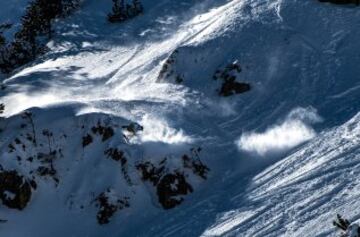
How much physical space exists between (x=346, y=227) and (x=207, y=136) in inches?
265

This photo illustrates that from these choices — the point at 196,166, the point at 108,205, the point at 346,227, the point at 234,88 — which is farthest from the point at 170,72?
the point at 346,227

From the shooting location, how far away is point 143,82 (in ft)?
67.8

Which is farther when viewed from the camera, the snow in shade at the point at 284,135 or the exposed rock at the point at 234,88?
the exposed rock at the point at 234,88

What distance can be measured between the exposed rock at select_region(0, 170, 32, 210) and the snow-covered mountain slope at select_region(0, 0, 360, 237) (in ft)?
0.20

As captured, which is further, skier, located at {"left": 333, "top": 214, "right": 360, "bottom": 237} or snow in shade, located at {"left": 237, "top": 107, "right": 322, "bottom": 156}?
snow in shade, located at {"left": 237, "top": 107, "right": 322, "bottom": 156}

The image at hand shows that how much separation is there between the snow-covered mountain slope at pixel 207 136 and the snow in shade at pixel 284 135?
0.14 ft

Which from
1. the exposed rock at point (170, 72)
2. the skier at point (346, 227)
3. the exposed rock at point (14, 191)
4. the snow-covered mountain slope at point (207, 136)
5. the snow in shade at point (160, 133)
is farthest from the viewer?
the exposed rock at point (170, 72)

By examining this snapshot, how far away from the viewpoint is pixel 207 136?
1691cm

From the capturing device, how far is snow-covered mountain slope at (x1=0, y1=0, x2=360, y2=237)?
45.2ft

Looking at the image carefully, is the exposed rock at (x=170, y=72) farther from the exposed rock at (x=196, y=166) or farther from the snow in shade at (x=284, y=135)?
the exposed rock at (x=196, y=166)

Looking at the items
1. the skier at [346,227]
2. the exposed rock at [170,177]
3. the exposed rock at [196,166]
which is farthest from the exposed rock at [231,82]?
the skier at [346,227]

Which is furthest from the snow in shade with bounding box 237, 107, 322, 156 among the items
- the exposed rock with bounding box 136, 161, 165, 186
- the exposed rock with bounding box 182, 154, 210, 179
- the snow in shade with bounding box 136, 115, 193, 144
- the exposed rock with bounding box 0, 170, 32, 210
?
the exposed rock with bounding box 0, 170, 32, 210

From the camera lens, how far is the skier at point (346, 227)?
31.8 feet

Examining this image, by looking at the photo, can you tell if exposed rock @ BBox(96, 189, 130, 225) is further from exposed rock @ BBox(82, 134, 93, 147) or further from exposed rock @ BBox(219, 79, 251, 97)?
exposed rock @ BBox(219, 79, 251, 97)
